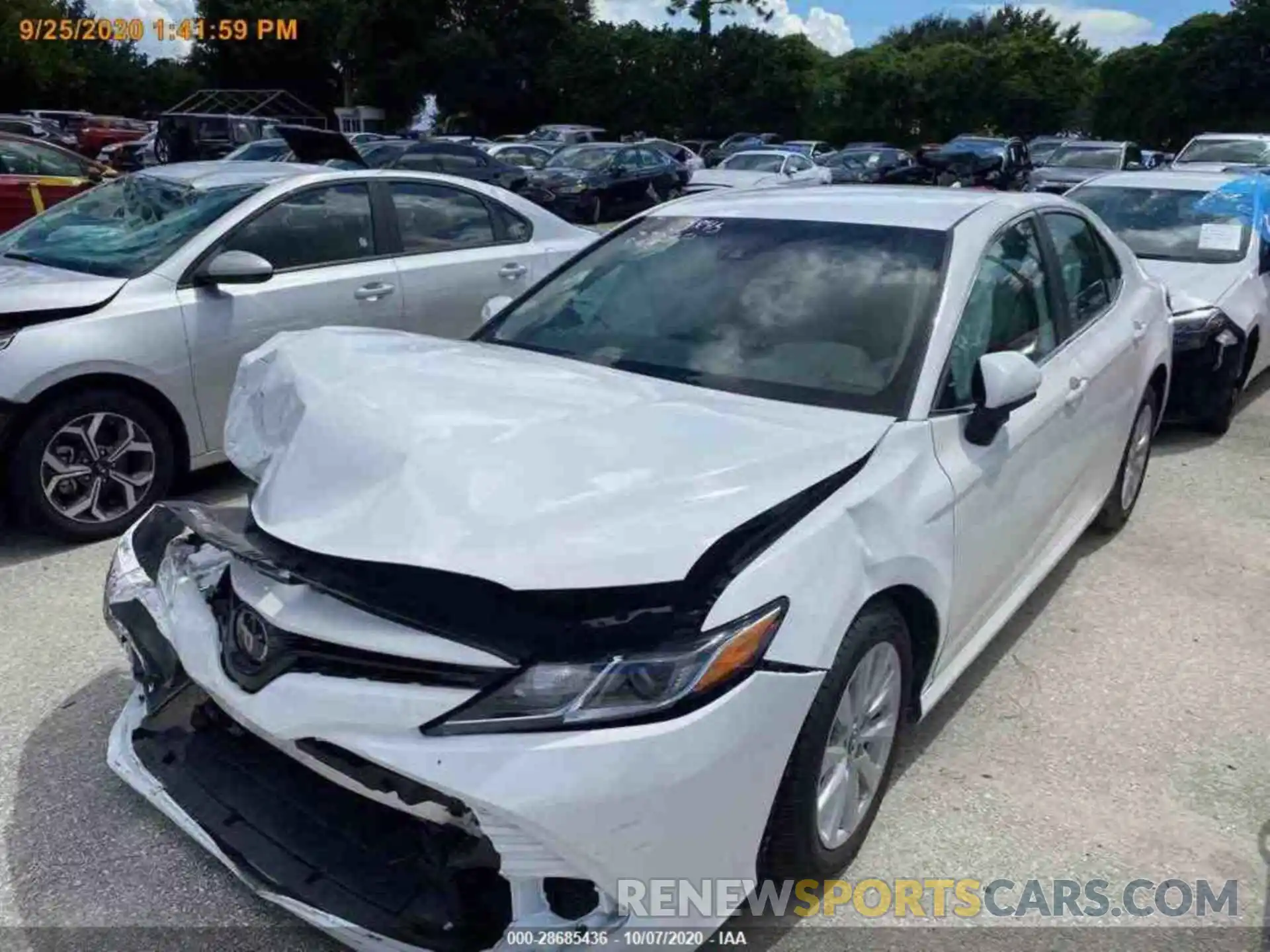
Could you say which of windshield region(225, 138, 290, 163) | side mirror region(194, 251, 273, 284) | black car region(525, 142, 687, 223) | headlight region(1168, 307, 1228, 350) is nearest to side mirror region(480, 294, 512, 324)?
side mirror region(194, 251, 273, 284)

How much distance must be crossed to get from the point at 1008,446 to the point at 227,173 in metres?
4.42

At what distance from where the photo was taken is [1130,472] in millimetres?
4902

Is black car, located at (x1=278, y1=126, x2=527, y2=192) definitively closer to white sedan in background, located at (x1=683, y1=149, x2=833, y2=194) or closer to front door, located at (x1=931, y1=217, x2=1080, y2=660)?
white sedan in background, located at (x1=683, y1=149, x2=833, y2=194)

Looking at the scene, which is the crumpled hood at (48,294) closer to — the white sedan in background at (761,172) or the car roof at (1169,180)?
the car roof at (1169,180)

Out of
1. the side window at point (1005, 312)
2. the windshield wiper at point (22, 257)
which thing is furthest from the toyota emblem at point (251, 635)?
the windshield wiper at point (22, 257)

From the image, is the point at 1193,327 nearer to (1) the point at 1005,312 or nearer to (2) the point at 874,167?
(1) the point at 1005,312

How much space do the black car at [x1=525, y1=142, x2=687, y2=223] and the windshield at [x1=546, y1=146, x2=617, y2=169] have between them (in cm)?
1

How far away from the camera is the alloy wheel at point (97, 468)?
14.9 feet

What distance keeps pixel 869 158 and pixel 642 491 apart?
82.3 ft

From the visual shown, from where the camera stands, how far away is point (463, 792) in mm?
1927

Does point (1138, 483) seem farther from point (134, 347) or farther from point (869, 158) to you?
point (869, 158)

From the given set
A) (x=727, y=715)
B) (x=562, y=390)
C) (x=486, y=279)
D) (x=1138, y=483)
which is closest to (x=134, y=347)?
(x=486, y=279)

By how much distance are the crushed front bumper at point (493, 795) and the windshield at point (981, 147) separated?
976 inches

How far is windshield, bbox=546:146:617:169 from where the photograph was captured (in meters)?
20.7
